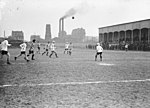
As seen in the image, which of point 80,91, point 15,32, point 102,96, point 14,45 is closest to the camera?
point 102,96

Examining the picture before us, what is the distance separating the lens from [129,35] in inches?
2242

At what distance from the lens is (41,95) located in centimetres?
543

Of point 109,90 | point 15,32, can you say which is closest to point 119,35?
point 109,90

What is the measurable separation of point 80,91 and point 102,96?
0.77m

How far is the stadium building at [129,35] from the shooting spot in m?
48.4

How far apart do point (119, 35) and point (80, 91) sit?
56.4 m

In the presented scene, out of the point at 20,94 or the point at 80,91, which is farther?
the point at 80,91

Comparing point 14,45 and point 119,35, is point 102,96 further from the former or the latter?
point 14,45

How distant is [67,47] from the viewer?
30281 millimetres

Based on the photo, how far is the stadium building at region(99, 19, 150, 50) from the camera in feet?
159

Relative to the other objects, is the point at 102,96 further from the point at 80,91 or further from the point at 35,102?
the point at 35,102

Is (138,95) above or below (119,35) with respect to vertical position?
below

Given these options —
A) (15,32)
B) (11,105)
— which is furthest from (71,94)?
(15,32)

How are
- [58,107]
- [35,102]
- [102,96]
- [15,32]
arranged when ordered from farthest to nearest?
[15,32] → [102,96] → [35,102] → [58,107]
